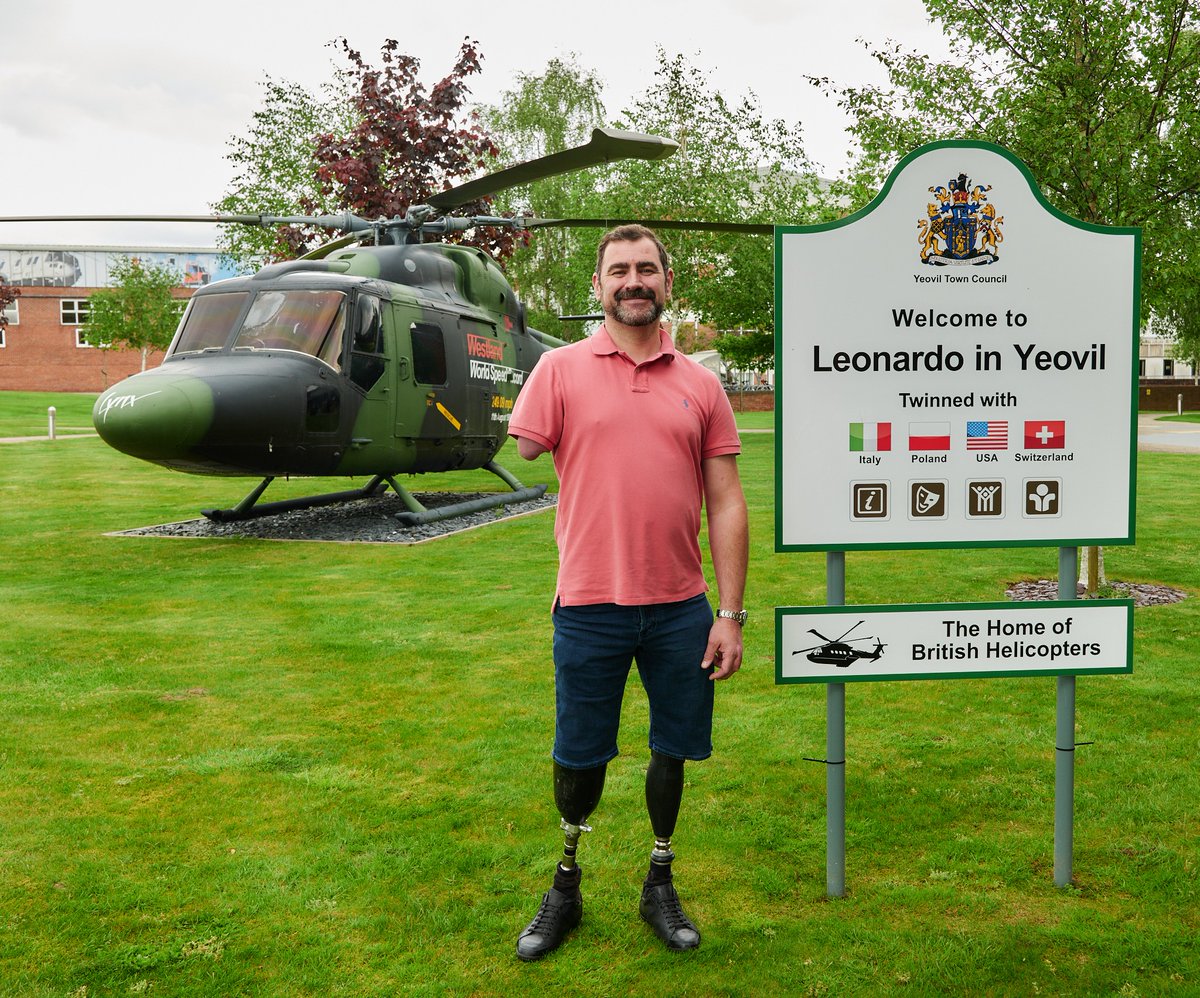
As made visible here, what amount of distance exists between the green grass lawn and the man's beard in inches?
76.5

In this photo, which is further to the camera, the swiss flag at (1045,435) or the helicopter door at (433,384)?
the helicopter door at (433,384)

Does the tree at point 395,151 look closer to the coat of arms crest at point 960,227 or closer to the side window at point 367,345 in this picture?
the side window at point 367,345

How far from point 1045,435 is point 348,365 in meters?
8.20

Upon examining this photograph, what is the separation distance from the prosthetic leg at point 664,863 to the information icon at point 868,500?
102 centimetres

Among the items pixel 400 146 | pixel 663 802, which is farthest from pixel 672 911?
pixel 400 146

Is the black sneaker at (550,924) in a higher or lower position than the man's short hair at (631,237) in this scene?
lower

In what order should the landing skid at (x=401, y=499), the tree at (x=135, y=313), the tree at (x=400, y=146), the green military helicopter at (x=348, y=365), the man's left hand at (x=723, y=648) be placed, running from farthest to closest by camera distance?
the tree at (x=135, y=313) < the tree at (x=400, y=146) < the landing skid at (x=401, y=499) < the green military helicopter at (x=348, y=365) < the man's left hand at (x=723, y=648)

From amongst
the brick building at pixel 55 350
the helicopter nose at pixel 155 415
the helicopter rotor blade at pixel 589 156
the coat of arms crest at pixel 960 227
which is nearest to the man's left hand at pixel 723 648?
the coat of arms crest at pixel 960 227

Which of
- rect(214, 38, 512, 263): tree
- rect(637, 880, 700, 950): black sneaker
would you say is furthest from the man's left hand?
rect(214, 38, 512, 263): tree

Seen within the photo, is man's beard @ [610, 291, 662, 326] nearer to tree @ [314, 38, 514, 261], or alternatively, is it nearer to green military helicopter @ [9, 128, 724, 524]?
green military helicopter @ [9, 128, 724, 524]

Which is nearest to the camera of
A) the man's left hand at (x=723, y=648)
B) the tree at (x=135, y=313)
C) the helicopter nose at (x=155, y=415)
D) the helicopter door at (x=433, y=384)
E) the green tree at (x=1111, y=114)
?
the man's left hand at (x=723, y=648)

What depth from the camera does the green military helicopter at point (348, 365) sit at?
30.2ft

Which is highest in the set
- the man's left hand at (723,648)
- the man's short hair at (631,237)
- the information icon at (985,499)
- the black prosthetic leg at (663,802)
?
the man's short hair at (631,237)

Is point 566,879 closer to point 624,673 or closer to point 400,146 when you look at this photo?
point 624,673
